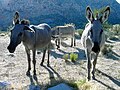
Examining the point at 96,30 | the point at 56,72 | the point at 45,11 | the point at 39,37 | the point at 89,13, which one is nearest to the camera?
the point at 96,30

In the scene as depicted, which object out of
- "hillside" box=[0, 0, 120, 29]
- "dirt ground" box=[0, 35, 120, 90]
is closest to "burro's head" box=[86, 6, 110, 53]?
"dirt ground" box=[0, 35, 120, 90]

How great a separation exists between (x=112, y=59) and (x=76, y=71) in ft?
11.9

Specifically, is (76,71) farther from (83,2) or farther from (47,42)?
(83,2)

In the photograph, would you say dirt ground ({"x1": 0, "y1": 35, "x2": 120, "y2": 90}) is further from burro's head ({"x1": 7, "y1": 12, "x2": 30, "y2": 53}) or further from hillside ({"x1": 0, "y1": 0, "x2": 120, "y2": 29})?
hillside ({"x1": 0, "y1": 0, "x2": 120, "y2": 29})

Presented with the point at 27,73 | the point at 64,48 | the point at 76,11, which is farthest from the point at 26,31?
the point at 76,11

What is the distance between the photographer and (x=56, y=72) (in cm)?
1391

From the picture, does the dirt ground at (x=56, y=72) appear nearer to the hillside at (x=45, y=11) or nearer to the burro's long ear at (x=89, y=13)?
the burro's long ear at (x=89, y=13)

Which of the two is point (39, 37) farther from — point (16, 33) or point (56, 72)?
point (16, 33)

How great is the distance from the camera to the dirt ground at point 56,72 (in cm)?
1190

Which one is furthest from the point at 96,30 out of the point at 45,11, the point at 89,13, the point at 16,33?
the point at 45,11

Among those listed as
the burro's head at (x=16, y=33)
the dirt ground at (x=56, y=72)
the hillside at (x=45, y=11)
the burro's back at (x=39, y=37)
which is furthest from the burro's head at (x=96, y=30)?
the hillside at (x=45, y=11)

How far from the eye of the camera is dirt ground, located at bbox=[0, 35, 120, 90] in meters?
11.9

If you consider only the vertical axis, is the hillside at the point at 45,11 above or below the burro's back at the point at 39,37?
above

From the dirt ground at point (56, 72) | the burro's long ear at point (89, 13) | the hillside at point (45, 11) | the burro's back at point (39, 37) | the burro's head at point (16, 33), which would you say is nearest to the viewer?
the burro's long ear at point (89, 13)
